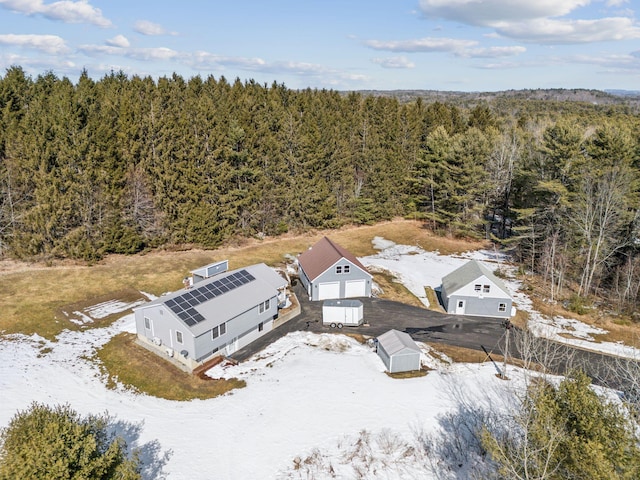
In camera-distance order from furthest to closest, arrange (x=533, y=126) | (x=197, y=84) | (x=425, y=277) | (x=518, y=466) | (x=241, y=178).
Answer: (x=533, y=126), (x=197, y=84), (x=241, y=178), (x=425, y=277), (x=518, y=466)

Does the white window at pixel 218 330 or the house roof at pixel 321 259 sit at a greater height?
the house roof at pixel 321 259

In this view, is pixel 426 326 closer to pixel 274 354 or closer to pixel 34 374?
pixel 274 354

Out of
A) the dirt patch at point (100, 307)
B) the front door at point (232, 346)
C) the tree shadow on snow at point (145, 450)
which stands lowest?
the tree shadow on snow at point (145, 450)

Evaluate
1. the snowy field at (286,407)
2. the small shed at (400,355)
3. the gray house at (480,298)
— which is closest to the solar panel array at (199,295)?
the snowy field at (286,407)

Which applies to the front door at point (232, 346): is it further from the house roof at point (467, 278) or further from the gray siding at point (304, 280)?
the house roof at point (467, 278)

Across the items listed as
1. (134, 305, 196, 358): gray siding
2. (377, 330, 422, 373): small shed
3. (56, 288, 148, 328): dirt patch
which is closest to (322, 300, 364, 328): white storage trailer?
(377, 330, 422, 373): small shed

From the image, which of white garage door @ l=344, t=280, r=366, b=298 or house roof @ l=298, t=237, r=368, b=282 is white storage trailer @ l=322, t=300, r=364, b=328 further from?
white garage door @ l=344, t=280, r=366, b=298

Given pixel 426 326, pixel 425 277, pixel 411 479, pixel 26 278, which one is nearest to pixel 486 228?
pixel 425 277

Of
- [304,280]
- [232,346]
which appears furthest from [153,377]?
[304,280]
